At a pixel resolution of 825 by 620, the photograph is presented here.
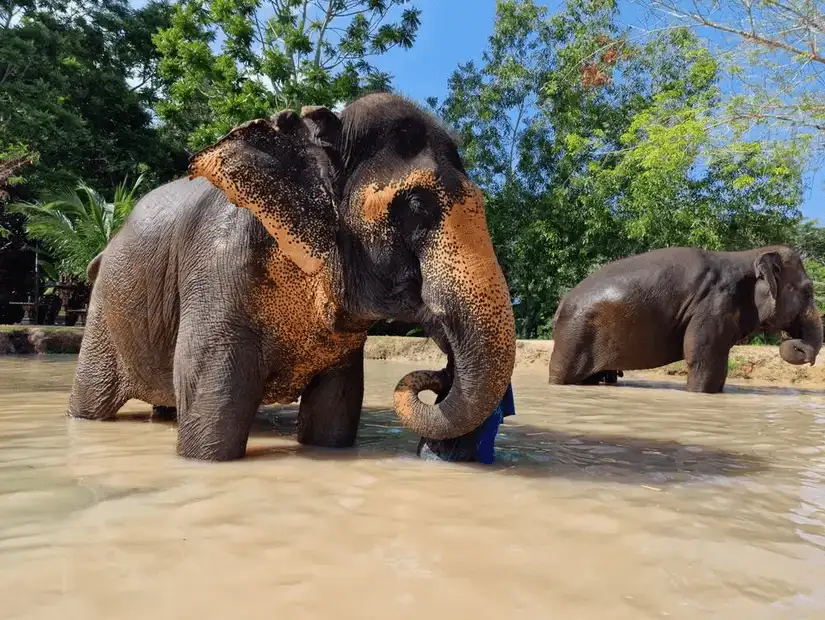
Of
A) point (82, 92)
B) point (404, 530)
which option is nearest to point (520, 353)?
point (404, 530)

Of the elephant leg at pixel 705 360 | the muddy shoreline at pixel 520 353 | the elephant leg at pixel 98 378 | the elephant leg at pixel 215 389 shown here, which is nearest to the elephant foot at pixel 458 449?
the elephant leg at pixel 215 389

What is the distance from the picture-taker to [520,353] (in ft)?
34.5

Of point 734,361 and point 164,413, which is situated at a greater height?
point 734,361

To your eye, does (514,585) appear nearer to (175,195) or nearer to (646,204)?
(175,195)

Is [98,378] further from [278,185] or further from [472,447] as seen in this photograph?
[472,447]

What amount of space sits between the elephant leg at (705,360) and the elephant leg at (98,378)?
5.25 meters

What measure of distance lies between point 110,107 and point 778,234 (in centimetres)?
1627

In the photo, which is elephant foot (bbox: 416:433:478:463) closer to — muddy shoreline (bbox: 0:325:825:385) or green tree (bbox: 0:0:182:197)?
muddy shoreline (bbox: 0:325:825:385)

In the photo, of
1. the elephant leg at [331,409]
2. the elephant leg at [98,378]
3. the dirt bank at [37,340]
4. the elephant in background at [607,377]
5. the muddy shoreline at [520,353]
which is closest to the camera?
the elephant leg at [331,409]

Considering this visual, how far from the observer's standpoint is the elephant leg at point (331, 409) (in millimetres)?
3342

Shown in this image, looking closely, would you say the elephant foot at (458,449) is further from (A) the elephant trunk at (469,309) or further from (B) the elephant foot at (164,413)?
(B) the elephant foot at (164,413)

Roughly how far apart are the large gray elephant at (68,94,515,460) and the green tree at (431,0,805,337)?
9479 millimetres

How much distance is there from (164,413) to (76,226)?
12308mm

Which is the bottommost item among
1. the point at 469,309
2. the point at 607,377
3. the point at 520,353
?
the point at 607,377
